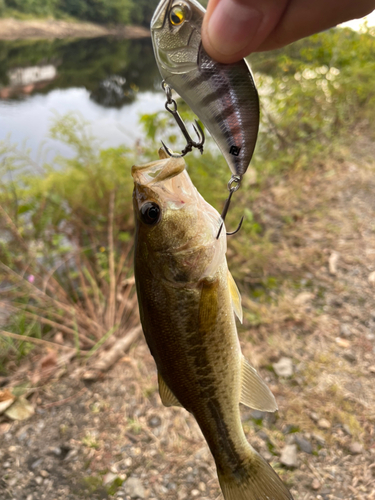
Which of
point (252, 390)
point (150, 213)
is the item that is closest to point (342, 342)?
point (252, 390)

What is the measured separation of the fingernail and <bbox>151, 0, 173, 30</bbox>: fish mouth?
0.50 feet

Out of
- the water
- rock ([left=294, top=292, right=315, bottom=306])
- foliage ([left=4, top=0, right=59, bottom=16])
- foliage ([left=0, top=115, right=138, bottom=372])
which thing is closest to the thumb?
rock ([left=294, top=292, right=315, bottom=306])

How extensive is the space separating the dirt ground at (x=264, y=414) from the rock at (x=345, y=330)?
12 mm

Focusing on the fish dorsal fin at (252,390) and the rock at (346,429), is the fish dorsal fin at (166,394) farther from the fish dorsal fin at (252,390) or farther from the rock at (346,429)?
the rock at (346,429)

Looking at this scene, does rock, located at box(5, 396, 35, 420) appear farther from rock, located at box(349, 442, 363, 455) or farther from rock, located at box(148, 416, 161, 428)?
rock, located at box(349, 442, 363, 455)

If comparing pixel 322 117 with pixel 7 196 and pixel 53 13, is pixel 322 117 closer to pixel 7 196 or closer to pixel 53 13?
pixel 7 196

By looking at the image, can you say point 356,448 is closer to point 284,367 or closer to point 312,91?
point 284,367

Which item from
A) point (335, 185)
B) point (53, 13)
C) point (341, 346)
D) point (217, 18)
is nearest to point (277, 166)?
point (335, 185)

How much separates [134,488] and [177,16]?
2.82 m

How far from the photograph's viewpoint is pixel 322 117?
612 centimetres

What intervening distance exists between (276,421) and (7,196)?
3.72 m

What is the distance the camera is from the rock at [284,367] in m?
2.95

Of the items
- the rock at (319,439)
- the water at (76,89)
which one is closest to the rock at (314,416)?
the rock at (319,439)

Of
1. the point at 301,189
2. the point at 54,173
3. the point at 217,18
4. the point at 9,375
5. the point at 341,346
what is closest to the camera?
the point at 217,18
